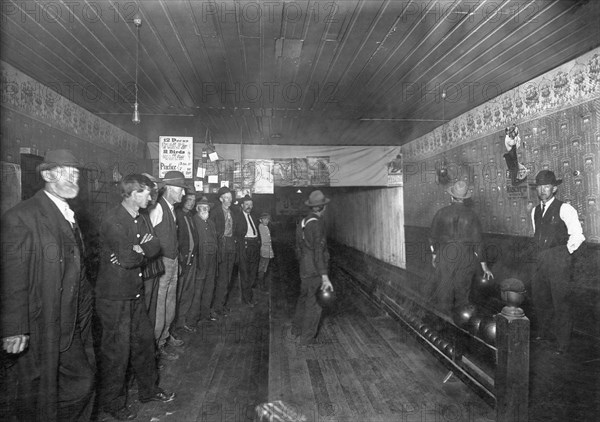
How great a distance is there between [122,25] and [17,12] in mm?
806

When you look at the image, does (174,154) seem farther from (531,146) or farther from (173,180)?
(531,146)

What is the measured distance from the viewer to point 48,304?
223 centimetres

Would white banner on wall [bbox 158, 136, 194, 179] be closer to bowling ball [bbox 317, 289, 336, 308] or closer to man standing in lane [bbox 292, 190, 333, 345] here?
man standing in lane [bbox 292, 190, 333, 345]

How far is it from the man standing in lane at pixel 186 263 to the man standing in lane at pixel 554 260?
13.8 ft

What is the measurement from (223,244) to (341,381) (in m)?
3.23

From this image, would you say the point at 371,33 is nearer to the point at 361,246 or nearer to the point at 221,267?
the point at 221,267

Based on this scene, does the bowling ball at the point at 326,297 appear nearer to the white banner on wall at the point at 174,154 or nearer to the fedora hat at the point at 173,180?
the fedora hat at the point at 173,180

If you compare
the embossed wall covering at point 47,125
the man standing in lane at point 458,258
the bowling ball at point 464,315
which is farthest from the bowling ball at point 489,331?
the embossed wall covering at point 47,125

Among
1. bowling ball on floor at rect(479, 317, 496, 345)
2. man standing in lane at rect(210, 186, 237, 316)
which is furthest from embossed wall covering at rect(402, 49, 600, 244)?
man standing in lane at rect(210, 186, 237, 316)

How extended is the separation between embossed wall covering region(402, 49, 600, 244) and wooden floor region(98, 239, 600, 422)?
6.17 ft

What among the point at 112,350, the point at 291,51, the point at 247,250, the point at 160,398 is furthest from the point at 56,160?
the point at 247,250

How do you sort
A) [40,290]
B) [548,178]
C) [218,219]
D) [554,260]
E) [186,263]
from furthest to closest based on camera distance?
[218,219] < [186,263] < [548,178] < [554,260] < [40,290]

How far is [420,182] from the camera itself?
8516mm

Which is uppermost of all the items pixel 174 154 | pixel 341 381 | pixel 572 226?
pixel 174 154
